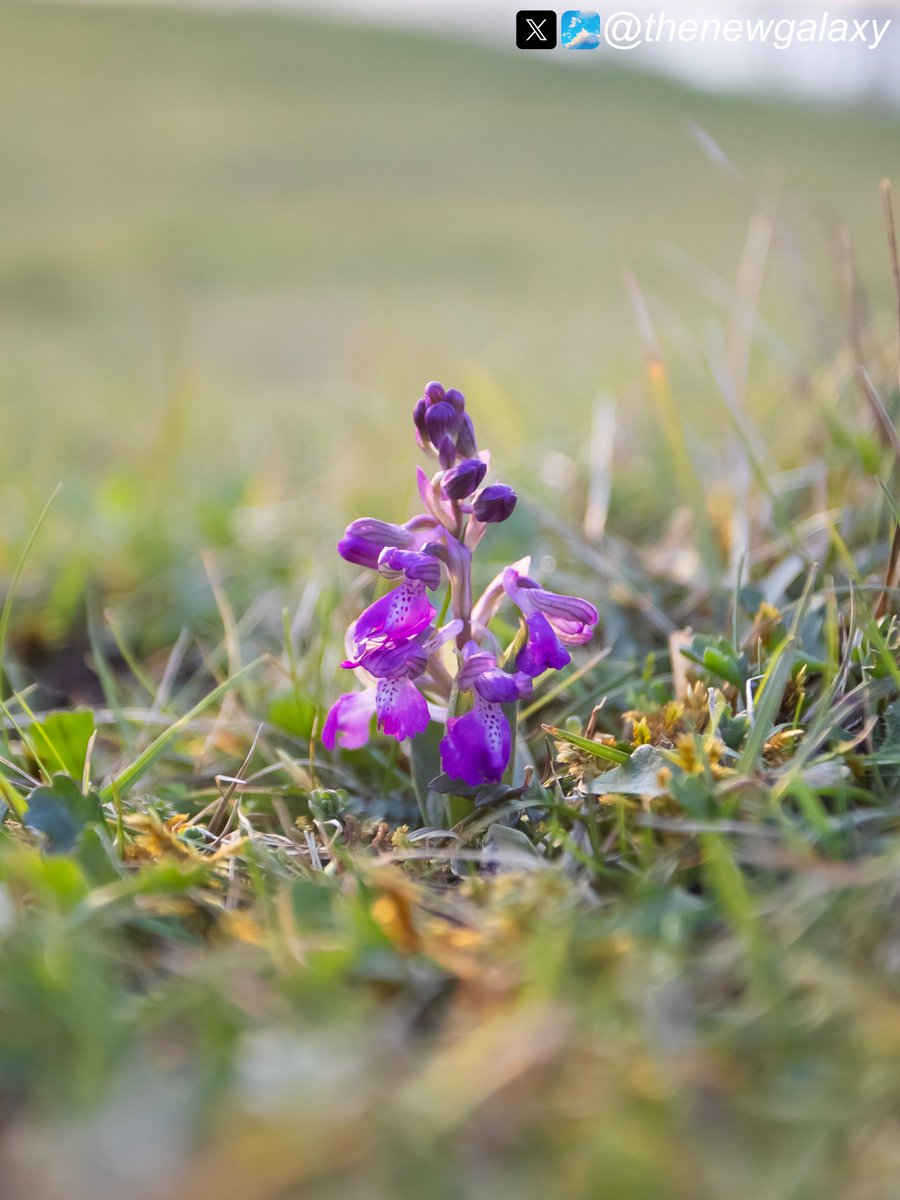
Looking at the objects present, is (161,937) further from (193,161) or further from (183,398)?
(193,161)

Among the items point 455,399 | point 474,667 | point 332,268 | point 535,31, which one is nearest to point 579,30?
point 535,31

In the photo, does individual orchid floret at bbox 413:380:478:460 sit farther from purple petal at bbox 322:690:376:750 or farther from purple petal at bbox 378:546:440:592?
purple petal at bbox 322:690:376:750

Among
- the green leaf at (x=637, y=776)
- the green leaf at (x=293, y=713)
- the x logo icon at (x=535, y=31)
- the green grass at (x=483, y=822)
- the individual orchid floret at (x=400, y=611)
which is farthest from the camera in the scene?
the x logo icon at (x=535, y=31)

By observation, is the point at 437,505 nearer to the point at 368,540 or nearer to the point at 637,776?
the point at 368,540

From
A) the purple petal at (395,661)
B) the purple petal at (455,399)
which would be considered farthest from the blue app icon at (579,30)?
the purple petal at (395,661)

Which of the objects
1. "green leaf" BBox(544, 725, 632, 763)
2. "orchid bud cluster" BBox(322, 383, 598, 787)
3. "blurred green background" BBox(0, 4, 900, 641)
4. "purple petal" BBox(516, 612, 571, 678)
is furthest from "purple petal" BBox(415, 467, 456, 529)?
"blurred green background" BBox(0, 4, 900, 641)

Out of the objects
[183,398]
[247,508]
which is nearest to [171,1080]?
[247,508]

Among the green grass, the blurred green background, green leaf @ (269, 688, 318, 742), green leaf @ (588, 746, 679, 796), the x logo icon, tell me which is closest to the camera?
the green grass

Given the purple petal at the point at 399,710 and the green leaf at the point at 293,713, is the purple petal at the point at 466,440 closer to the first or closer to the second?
the purple petal at the point at 399,710
